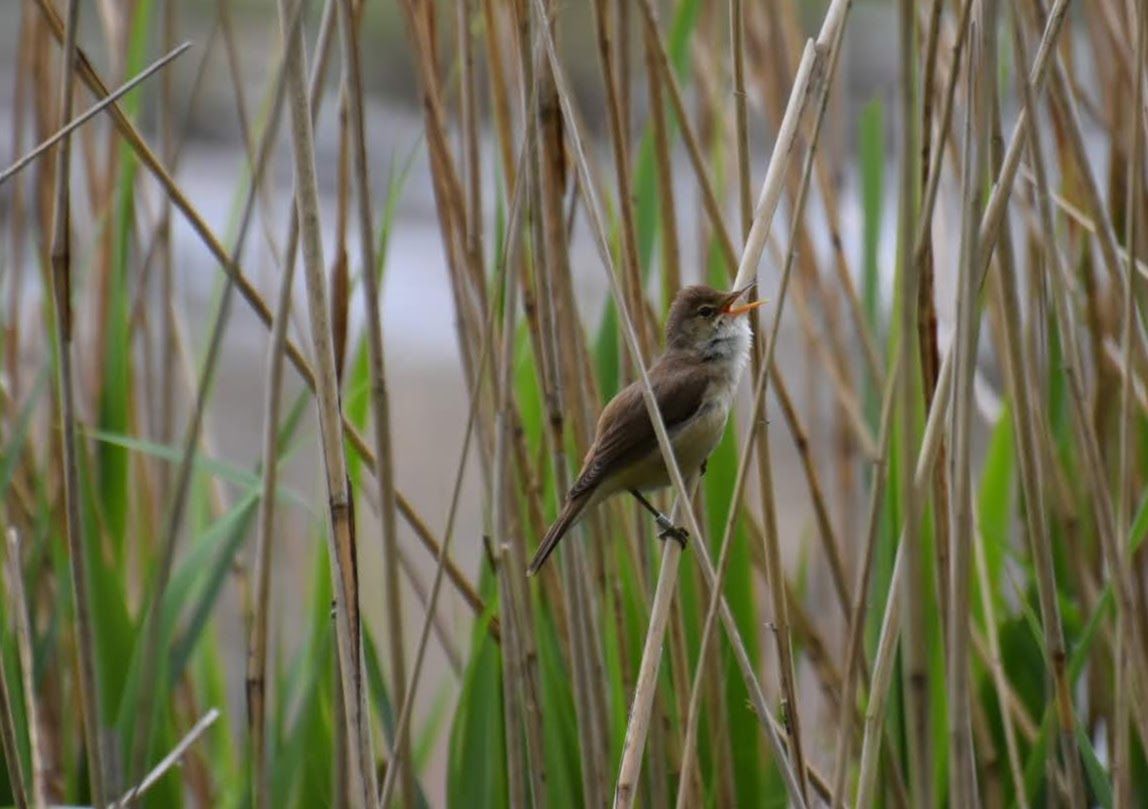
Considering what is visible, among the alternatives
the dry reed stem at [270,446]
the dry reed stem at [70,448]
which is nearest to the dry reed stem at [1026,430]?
the dry reed stem at [270,446]

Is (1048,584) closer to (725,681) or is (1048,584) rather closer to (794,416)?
(794,416)

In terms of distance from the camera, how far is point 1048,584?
6.79ft

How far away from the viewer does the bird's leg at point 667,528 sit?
7.15 feet

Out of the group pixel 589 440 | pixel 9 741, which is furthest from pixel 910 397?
pixel 9 741

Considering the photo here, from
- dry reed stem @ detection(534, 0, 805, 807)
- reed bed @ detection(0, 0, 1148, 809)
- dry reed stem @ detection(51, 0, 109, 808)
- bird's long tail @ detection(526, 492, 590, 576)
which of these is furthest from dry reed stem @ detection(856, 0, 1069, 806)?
dry reed stem @ detection(51, 0, 109, 808)

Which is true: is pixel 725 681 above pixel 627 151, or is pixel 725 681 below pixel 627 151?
below

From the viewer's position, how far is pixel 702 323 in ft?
9.16

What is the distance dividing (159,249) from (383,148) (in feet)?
28.0

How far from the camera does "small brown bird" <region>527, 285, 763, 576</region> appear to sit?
7.93ft

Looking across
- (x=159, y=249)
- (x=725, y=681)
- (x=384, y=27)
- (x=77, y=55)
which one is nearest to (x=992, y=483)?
(x=725, y=681)

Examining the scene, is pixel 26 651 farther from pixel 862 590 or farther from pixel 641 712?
pixel 862 590

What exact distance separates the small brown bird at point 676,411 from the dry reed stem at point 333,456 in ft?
1.34

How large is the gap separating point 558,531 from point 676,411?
1.69 feet

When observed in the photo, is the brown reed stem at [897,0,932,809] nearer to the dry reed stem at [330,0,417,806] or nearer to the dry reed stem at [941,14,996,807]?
the dry reed stem at [941,14,996,807]
